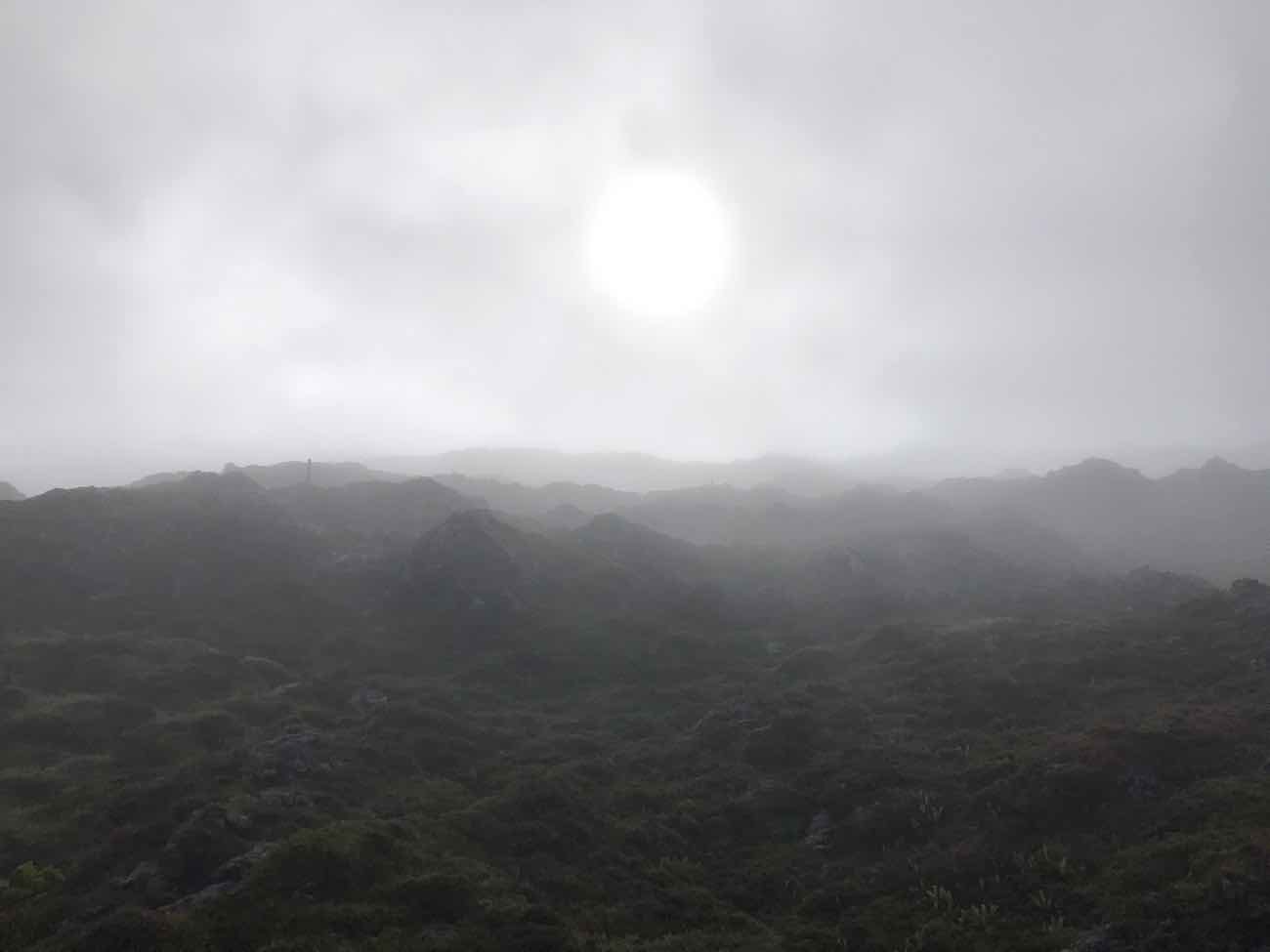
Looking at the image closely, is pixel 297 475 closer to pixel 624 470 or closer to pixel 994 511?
pixel 624 470

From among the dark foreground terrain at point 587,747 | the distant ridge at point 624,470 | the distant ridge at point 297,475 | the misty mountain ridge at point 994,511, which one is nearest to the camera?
the dark foreground terrain at point 587,747

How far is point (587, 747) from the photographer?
112 feet

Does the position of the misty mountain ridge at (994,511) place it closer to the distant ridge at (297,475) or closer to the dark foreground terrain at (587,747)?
the distant ridge at (297,475)

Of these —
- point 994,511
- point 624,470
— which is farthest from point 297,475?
point 994,511

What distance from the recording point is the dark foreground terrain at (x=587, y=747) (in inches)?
781

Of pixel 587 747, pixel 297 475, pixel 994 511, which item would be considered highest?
pixel 297 475

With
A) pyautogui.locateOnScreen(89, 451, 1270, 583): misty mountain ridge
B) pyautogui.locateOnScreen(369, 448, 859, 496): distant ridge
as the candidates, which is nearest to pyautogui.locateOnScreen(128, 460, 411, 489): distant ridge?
pyautogui.locateOnScreen(89, 451, 1270, 583): misty mountain ridge

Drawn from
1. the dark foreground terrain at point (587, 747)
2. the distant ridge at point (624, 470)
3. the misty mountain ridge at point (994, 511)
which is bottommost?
the dark foreground terrain at point (587, 747)

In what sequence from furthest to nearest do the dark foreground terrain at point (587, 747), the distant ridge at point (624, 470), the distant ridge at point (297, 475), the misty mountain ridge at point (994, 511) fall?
the distant ridge at point (624, 470) < the distant ridge at point (297, 475) < the misty mountain ridge at point (994, 511) < the dark foreground terrain at point (587, 747)

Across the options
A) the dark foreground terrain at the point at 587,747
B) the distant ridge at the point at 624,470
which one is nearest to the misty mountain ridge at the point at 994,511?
the dark foreground terrain at the point at 587,747

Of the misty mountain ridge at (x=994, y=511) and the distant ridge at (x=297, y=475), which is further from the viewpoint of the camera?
the distant ridge at (x=297, y=475)

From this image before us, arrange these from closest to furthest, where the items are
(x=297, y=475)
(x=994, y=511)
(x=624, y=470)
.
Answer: (x=994, y=511) → (x=297, y=475) → (x=624, y=470)

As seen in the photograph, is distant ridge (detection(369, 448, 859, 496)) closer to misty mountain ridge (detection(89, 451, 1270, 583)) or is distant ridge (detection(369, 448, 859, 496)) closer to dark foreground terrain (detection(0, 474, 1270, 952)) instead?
misty mountain ridge (detection(89, 451, 1270, 583))

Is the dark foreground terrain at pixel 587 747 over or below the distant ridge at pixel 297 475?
below
